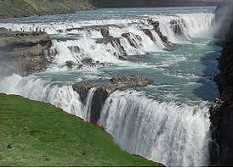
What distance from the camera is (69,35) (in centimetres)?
6650

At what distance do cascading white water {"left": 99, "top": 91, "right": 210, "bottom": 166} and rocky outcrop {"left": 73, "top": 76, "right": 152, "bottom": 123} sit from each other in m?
2.17

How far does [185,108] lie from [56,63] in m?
26.2

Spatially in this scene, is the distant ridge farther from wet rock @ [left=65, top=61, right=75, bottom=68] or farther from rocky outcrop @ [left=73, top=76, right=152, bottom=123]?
rocky outcrop @ [left=73, top=76, right=152, bottom=123]

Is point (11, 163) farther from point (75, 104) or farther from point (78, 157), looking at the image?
point (75, 104)

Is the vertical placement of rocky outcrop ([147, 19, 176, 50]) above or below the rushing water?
above

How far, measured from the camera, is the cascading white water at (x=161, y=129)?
1241 inches

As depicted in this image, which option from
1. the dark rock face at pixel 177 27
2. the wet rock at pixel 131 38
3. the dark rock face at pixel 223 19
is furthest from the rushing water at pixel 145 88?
the dark rock face at pixel 223 19

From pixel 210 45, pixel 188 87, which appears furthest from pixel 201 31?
pixel 188 87

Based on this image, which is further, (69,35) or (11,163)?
(69,35)

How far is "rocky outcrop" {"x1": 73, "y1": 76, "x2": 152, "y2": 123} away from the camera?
3961 cm

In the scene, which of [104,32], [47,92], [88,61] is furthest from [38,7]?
[47,92]

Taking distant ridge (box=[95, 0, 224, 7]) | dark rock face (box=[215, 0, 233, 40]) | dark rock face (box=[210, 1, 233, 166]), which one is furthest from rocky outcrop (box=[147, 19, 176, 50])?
distant ridge (box=[95, 0, 224, 7])

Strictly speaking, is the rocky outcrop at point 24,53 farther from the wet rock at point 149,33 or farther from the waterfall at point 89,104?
the wet rock at point 149,33

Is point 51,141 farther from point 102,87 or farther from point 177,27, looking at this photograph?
point 177,27
